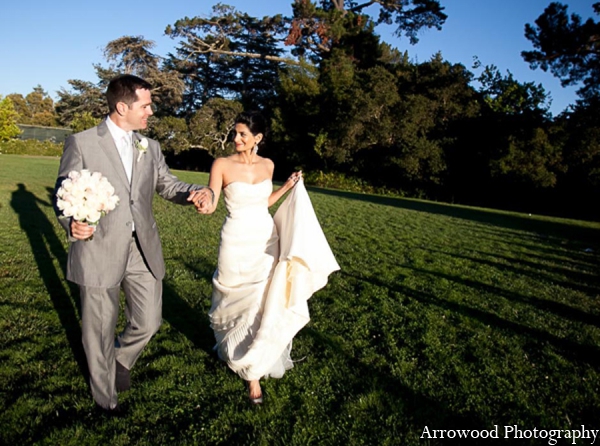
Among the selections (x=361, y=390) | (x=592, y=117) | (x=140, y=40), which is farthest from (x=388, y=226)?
(x=140, y=40)

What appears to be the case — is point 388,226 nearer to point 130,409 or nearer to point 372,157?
point 130,409

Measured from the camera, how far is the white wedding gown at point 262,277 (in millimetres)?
3859

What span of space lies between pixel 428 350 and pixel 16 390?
409cm

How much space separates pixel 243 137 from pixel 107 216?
1.45 m

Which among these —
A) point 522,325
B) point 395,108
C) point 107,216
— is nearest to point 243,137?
point 107,216

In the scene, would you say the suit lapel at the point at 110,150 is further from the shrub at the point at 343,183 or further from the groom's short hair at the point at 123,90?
the shrub at the point at 343,183

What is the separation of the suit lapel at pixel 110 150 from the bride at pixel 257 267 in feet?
2.62

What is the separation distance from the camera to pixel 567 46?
857 inches

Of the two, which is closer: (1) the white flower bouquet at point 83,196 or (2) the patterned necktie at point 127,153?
(1) the white flower bouquet at point 83,196

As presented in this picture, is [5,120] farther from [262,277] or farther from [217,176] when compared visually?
[262,277]

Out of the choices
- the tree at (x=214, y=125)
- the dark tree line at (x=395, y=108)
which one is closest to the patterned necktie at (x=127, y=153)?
the dark tree line at (x=395, y=108)

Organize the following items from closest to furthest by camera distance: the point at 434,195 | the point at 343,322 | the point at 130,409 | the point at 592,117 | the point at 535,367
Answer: the point at 130,409, the point at 535,367, the point at 343,322, the point at 592,117, the point at 434,195

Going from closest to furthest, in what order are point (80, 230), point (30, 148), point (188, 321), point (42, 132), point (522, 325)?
point (80, 230), point (188, 321), point (522, 325), point (30, 148), point (42, 132)

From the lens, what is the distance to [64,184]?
9.22 ft
